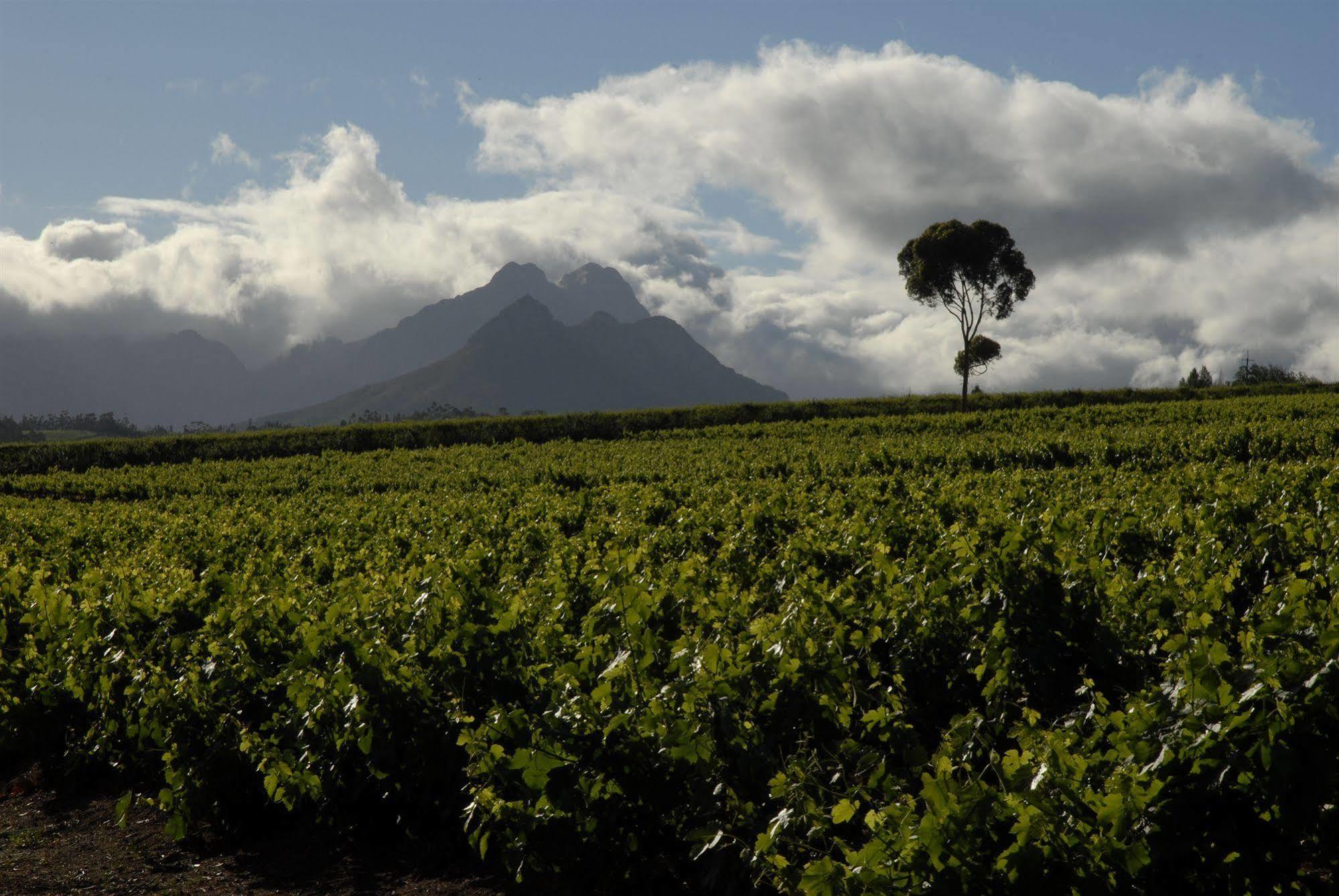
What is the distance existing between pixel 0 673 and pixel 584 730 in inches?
281

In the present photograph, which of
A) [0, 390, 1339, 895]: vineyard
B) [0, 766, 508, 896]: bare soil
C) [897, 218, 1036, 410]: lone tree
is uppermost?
[897, 218, 1036, 410]: lone tree

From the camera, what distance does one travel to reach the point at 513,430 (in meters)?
46.6

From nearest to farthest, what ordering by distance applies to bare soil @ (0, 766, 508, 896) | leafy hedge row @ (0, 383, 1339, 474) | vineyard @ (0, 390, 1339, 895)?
vineyard @ (0, 390, 1339, 895)
bare soil @ (0, 766, 508, 896)
leafy hedge row @ (0, 383, 1339, 474)

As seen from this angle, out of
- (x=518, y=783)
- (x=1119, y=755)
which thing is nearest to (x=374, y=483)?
(x=518, y=783)

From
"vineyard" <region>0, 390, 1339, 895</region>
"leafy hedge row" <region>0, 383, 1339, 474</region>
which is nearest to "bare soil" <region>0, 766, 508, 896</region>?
"vineyard" <region>0, 390, 1339, 895</region>

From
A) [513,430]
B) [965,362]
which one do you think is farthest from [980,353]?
[513,430]

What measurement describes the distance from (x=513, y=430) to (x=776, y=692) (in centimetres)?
4296

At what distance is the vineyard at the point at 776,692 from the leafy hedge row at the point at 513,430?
3473 cm

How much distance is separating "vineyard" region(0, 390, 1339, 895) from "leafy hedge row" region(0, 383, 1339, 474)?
34.7 m

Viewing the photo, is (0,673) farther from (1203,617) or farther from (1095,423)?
(1095,423)

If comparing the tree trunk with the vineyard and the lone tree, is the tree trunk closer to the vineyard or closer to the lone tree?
the lone tree

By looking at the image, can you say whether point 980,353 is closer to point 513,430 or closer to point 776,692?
point 513,430

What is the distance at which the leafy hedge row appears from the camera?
148ft

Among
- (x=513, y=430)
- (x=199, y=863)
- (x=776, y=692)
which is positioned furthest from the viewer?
(x=513, y=430)
